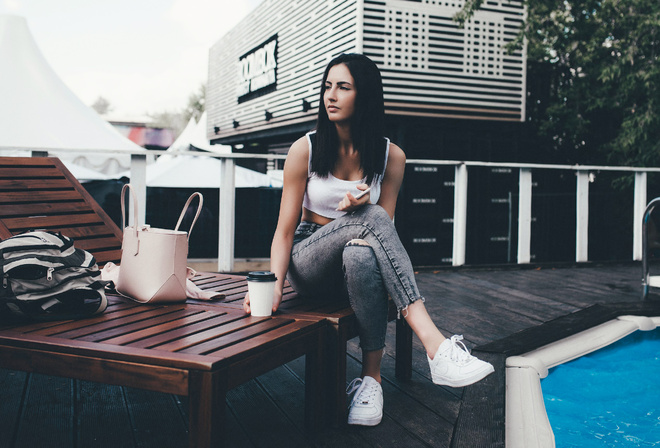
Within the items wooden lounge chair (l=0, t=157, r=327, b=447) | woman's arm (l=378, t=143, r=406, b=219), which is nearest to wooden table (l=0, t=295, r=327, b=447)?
wooden lounge chair (l=0, t=157, r=327, b=447)

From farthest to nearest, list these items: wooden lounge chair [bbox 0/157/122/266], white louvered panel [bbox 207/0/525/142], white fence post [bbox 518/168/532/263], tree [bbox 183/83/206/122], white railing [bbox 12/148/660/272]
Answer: tree [bbox 183/83/206/122] → white louvered panel [bbox 207/0/525/142] → white fence post [bbox 518/168/532/263] → white railing [bbox 12/148/660/272] → wooden lounge chair [bbox 0/157/122/266]

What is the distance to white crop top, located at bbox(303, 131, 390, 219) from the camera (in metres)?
2.08

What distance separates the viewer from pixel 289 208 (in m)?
2.02

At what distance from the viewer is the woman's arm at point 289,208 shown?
1.97 metres

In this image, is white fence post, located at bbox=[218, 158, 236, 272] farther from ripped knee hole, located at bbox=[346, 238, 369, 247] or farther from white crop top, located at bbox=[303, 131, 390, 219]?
ripped knee hole, located at bbox=[346, 238, 369, 247]

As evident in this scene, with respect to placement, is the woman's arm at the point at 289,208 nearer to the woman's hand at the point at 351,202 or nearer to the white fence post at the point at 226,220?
the woman's hand at the point at 351,202

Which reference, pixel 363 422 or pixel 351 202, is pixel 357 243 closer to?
pixel 351 202

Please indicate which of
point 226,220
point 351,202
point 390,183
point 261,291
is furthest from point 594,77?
point 261,291

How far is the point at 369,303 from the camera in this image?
1.81 m

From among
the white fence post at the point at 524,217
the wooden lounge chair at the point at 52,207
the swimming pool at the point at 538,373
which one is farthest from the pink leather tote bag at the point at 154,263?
the white fence post at the point at 524,217

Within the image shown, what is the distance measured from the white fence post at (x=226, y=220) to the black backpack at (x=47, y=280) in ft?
9.99

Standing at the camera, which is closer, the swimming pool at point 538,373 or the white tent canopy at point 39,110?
the swimming pool at point 538,373

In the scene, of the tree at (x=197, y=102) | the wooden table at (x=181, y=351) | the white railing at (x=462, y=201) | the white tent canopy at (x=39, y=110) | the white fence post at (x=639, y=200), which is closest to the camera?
the wooden table at (x=181, y=351)

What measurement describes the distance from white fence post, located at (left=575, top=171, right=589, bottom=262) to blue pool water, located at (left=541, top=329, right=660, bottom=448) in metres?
2.95
